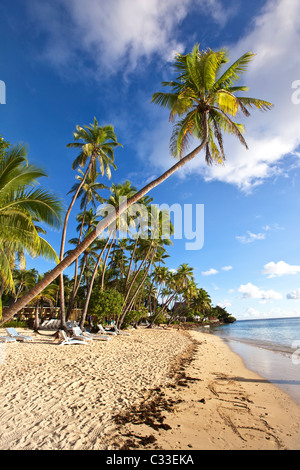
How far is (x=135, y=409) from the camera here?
4.84 m

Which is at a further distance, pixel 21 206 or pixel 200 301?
pixel 200 301

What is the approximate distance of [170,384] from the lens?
6.76 metres

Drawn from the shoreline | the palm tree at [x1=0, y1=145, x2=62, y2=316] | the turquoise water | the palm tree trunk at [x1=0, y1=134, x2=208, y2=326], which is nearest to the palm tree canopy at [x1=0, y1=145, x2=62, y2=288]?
the palm tree at [x1=0, y1=145, x2=62, y2=316]

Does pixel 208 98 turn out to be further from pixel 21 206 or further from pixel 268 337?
pixel 268 337

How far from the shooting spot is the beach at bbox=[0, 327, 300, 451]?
147 inches

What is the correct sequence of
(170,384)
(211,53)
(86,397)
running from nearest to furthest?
(86,397) → (170,384) → (211,53)

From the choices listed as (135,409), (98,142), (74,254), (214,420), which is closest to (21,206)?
(74,254)

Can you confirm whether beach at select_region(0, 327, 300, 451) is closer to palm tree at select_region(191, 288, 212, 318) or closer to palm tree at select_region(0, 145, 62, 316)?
palm tree at select_region(0, 145, 62, 316)

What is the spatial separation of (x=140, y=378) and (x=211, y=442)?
3.58m

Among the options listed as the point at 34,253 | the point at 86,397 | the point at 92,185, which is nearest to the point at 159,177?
the point at 34,253

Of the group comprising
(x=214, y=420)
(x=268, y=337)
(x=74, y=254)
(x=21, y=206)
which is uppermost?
(x=21, y=206)

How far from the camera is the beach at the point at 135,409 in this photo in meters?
3.75

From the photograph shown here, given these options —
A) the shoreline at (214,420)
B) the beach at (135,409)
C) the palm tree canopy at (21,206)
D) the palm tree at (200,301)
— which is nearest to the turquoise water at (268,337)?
the palm tree at (200,301)

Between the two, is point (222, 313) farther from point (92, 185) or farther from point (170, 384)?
point (170, 384)
